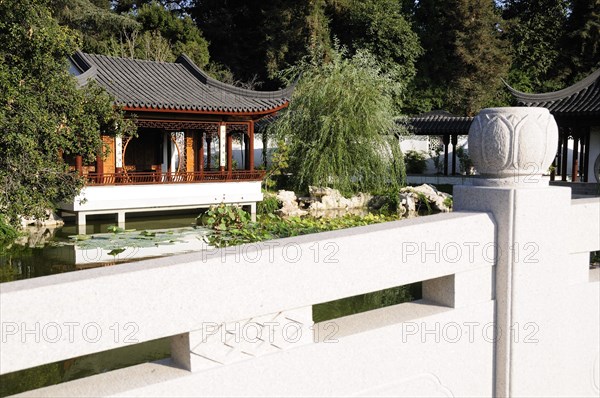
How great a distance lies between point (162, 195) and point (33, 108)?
592cm

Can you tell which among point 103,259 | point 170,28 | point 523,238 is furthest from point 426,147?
point 523,238

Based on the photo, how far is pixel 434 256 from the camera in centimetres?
200

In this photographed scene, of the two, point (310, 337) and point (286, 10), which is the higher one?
point (286, 10)

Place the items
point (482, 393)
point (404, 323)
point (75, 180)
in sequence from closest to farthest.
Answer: point (404, 323) → point (482, 393) → point (75, 180)

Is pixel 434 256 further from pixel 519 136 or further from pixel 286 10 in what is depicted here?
pixel 286 10

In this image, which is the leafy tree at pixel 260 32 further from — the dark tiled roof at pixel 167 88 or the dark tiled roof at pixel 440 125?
the dark tiled roof at pixel 167 88

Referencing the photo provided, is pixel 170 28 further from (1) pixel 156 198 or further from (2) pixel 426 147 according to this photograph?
(1) pixel 156 198

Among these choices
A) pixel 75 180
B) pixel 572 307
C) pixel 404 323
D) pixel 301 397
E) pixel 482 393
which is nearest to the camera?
pixel 301 397

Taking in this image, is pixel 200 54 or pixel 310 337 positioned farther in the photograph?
pixel 200 54

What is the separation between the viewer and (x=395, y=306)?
2.09 metres

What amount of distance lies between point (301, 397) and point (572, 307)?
121 cm

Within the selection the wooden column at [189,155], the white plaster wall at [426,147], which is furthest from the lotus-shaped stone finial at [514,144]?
the white plaster wall at [426,147]

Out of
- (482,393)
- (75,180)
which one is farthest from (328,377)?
(75,180)

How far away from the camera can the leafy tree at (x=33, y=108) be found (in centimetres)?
655
